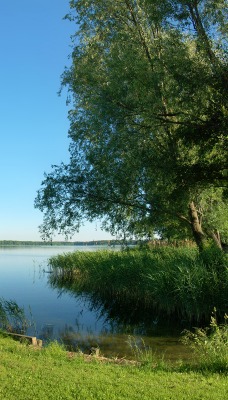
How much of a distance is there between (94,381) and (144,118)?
13.1 meters

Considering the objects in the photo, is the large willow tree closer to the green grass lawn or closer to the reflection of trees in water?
the reflection of trees in water

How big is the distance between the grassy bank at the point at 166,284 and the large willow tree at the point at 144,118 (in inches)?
95.6

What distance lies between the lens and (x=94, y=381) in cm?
725

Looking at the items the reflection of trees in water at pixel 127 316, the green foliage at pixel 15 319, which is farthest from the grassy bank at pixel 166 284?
the green foliage at pixel 15 319

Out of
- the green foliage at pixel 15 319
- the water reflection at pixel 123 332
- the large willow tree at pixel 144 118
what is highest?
the large willow tree at pixel 144 118

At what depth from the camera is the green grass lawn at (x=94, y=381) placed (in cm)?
657

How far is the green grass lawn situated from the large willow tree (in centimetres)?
909

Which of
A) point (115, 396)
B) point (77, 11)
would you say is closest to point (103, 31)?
point (77, 11)

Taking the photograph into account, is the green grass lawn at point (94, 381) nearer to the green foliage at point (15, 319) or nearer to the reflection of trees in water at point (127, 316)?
the green foliage at point (15, 319)

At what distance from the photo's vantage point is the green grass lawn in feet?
21.5

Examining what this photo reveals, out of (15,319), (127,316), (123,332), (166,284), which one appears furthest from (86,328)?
(166,284)

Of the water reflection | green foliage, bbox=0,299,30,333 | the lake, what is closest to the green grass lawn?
the water reflection

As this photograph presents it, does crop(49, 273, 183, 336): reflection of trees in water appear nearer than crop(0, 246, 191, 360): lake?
No

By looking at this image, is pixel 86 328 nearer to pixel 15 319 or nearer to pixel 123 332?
pixel 123 332
